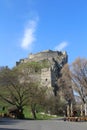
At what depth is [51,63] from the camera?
16088cm

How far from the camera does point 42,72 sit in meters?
→ 154

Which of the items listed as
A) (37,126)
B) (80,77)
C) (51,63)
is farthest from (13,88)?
(51,63)

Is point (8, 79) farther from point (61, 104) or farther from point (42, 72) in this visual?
point (42, 72)

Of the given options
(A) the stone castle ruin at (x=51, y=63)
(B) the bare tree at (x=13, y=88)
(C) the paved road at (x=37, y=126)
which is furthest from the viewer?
(A) the stone castle ruin at (x=51, y=63)

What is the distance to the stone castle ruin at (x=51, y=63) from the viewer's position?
488 feet

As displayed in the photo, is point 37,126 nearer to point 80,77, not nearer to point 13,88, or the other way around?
point 13,88

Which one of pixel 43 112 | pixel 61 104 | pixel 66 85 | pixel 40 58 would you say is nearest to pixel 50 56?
pixel 40 58

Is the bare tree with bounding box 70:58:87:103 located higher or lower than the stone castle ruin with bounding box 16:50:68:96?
lower

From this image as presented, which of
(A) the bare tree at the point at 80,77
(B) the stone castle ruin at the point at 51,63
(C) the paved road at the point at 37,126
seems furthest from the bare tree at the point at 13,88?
(B) the stone castle ruin at the point at 51,63

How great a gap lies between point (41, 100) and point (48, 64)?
79.9 m

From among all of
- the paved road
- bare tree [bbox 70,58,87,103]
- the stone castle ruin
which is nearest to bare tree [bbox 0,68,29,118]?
bare tree [bbox 70,58,87,103]

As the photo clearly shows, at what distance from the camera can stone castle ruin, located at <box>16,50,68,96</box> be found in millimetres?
148600

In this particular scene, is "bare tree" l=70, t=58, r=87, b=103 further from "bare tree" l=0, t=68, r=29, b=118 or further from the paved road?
the paved road

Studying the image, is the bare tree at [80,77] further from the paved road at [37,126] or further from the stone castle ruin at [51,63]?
the stone castle ruin at [51,63]
